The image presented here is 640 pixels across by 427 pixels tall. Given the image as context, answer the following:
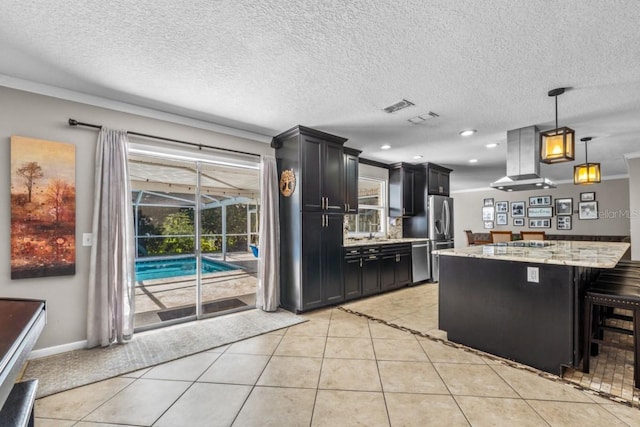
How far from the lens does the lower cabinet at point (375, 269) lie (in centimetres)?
436

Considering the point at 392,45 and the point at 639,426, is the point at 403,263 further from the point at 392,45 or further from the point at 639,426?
the point at 392,45

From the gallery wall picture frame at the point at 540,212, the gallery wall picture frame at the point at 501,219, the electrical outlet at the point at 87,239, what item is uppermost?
the gallery wall picture frame at the point at 540,212

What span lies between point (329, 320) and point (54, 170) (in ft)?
10.5

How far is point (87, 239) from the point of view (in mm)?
2824

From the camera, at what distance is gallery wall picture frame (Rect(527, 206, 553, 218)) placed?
340 inches

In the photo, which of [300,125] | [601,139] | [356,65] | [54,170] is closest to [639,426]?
[356,65]

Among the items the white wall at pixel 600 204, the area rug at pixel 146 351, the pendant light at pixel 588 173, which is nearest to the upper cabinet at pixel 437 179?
the pendant light at pixel 588 173

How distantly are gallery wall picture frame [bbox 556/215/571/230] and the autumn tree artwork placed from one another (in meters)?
11.0

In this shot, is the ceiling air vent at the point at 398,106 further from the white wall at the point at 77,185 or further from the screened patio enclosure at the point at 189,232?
the white wall at the point at 77,185

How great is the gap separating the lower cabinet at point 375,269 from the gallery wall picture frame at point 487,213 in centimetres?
600

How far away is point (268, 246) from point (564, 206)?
8992 mm

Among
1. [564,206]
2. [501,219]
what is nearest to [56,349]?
Answer: [501,219]

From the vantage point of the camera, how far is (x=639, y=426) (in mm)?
1692

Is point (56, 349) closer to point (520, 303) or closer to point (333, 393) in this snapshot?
point (333, 393)
